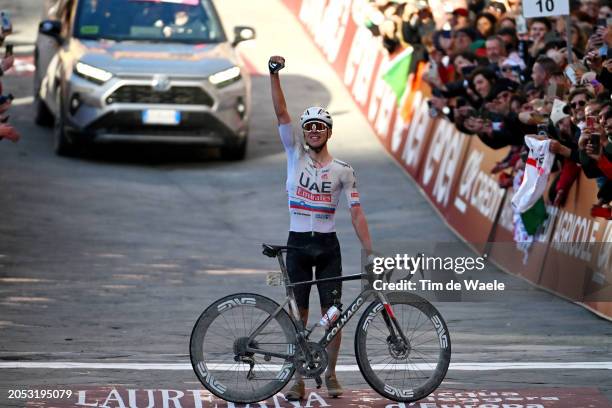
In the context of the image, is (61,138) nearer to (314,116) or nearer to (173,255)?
(173,255)

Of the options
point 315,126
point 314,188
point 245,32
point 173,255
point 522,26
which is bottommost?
point 173,255

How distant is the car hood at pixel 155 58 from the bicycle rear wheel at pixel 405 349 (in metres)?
11.2

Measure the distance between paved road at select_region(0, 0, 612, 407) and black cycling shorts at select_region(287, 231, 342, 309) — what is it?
994 mm

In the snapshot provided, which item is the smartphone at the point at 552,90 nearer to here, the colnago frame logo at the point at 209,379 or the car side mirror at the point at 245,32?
the colnago frame logo at the point at 209,379

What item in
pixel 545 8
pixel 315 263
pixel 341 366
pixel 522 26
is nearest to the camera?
pixel 315 263

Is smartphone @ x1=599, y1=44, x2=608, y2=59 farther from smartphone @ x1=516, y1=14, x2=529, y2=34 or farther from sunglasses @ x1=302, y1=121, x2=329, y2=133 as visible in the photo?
sunglasses @ x1=302, y1=121, x2=329, y2=133

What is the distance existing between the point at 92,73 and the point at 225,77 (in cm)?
A: 175

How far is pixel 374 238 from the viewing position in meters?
18.8

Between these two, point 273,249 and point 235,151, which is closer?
point 273,249

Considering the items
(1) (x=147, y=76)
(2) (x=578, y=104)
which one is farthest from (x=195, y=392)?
(1) (x=147, y=76)

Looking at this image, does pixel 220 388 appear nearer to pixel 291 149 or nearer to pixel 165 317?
pixel 291 149

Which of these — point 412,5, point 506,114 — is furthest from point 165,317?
point 412,5

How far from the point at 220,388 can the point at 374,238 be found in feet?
26.6

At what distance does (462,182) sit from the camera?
19.2 meters
